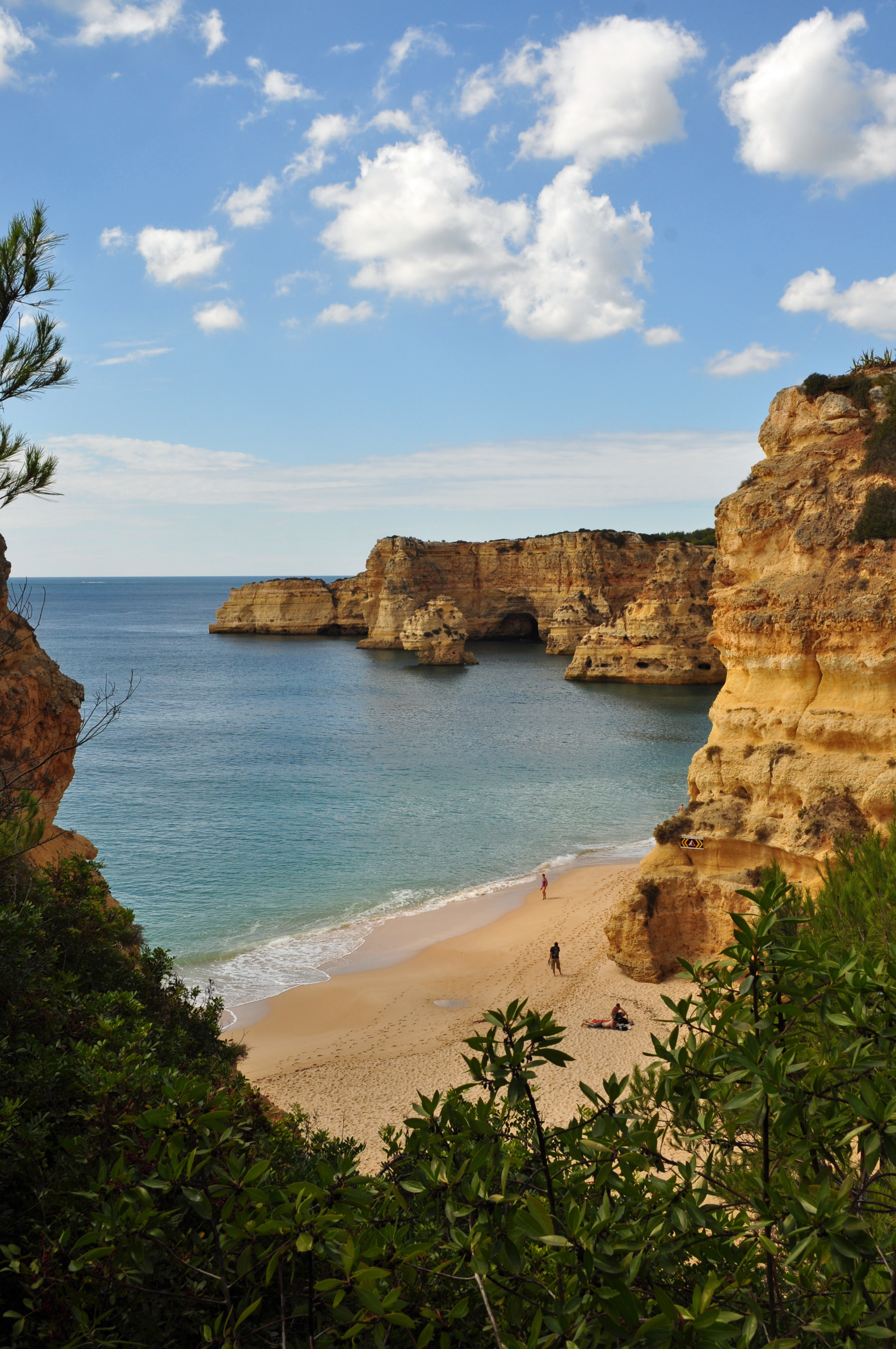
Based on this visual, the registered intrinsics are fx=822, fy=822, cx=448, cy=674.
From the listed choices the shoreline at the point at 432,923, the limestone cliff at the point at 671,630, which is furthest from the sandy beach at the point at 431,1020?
the limestone cliff at the point at 671,630

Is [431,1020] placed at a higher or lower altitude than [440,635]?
lower

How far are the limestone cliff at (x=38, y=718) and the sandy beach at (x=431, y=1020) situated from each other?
5346mm

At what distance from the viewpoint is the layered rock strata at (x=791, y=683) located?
1251 cm

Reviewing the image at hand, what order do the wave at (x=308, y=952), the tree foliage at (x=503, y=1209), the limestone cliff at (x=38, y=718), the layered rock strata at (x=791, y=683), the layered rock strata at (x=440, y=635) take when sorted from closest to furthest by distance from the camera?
the tree foliage at (x=503, y=1209)
the limestone cliff at (x=38, y=718)
the layered rock strata at (x=791, y=683)
the wave at (x=308, y=952)
the layered rock strata at (x=440, y=635)

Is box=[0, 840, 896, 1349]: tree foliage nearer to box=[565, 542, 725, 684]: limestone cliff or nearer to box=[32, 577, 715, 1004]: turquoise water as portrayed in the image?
box=[32, 577, 715, 1004]: turquoise water

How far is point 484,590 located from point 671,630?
3698 centimetres

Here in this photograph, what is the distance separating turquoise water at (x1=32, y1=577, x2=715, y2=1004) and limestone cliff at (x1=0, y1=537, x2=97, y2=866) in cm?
757

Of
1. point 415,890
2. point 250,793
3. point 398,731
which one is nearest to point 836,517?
point 415,890

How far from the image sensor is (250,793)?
33906mm

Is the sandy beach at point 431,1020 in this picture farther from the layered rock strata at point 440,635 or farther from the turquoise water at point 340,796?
the layered rock strata at point 440,635

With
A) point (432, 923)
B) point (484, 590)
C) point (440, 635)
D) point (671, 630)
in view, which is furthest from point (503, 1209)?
point (484, 590)

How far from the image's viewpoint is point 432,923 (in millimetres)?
21469

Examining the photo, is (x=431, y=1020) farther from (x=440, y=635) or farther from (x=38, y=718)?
(x=440, y=635)

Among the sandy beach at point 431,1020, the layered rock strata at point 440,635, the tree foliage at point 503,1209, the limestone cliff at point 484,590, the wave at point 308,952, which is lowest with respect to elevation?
the wave at point 308,952
